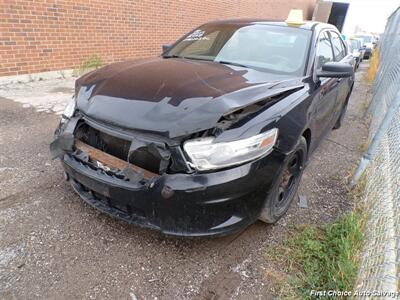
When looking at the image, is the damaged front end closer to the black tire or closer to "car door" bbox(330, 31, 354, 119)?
the black tire

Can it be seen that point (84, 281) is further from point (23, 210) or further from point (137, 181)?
point (23, 210)

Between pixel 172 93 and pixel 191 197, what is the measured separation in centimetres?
75

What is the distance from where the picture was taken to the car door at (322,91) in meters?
2.67

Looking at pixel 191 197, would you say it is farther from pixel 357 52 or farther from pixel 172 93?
pixel 357 52

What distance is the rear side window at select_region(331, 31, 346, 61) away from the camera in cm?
382

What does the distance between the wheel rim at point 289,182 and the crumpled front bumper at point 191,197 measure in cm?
48

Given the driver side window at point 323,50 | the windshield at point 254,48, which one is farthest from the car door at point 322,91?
the windshield at point 254,48

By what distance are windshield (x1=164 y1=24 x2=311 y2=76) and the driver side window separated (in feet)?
0.65

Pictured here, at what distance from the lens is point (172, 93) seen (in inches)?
77.7

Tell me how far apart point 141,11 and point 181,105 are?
6264mm

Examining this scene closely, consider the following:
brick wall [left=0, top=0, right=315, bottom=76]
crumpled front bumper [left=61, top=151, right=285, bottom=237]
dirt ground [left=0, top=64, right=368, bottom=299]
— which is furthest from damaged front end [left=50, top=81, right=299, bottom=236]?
brick wall [left=0, top=0, right=315, bottom=76]

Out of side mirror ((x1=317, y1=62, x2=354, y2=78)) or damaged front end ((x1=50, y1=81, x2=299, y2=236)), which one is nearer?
damaged front end ((x1=50, y1=81, x2=299, y2=236))

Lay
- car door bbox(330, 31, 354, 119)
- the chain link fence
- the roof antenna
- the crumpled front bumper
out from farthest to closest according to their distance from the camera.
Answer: car door bbox(330, 31, 354, 119) → the roof antenna → the crumpled front bumper → the chain link fence

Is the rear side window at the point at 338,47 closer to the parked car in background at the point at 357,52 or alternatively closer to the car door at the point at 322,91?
the car door at the point at 322,91
